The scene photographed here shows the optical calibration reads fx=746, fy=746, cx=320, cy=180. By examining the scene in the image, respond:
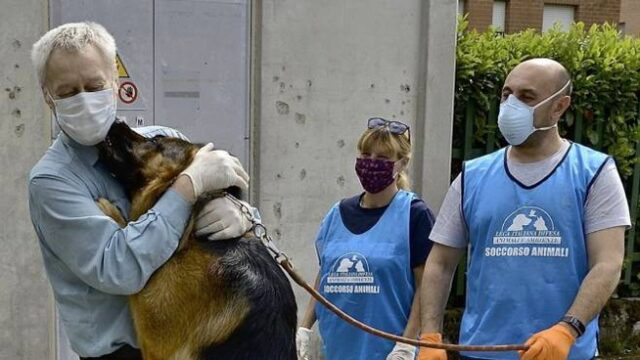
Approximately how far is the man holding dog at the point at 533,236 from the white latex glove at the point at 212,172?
1.36 meters

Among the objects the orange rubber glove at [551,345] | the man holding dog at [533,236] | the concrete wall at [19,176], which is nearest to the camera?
the orange rubber glove at [551,345]

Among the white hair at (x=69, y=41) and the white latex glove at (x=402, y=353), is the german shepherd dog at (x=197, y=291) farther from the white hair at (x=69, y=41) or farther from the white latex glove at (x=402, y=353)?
the white latex glove at (x=402, y=353)

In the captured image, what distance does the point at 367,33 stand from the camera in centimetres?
Result: 550

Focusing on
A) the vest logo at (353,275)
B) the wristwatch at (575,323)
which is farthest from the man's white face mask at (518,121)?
the vest logo at (353,275)

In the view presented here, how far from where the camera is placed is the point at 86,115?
6.68 ft

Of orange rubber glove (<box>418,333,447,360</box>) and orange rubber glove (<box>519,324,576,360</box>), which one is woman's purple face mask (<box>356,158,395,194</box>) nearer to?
orange rubber glove (<box>418,333,447,360</box>)

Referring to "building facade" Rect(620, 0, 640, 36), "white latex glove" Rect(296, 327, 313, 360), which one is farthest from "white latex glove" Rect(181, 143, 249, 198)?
"building facade" Rect(620, 0, 640, 36)

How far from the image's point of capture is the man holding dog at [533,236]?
9.29 feet

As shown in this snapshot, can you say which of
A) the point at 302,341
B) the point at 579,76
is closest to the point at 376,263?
the point at 302,341

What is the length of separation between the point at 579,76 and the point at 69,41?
17.4ft

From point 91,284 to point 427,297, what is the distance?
1699mm

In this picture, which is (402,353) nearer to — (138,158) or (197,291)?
(197,291)

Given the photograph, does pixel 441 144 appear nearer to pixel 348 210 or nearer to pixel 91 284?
pixel 348 210

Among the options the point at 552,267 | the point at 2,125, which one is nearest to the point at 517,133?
the point at 552,267
